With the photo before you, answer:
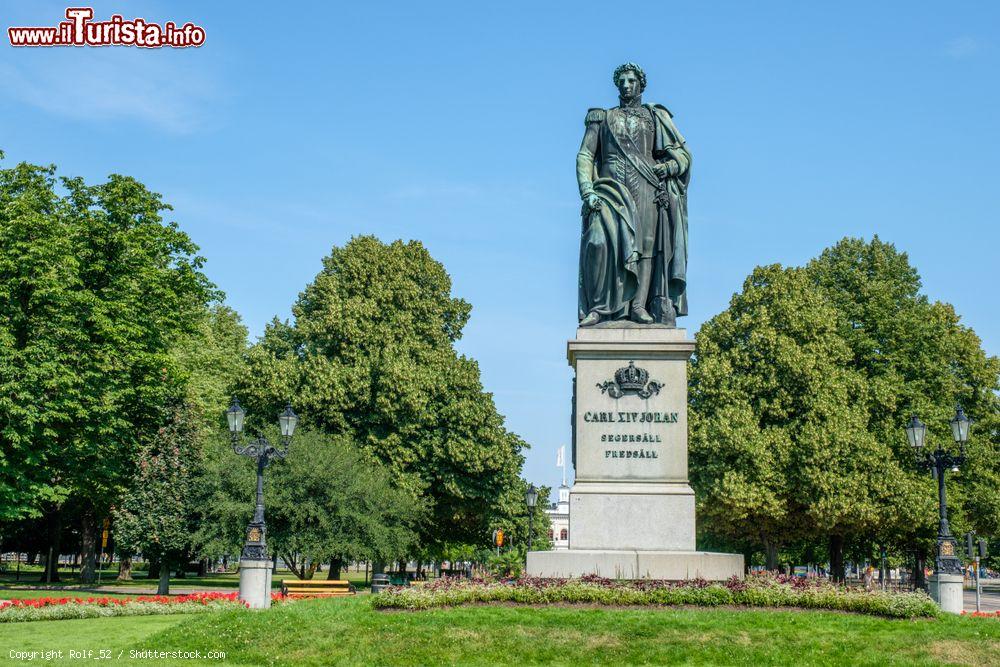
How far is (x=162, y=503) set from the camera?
113 feet

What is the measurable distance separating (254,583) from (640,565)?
10.3 m

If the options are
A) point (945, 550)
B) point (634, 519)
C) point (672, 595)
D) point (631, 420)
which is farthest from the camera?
point (945, 550)

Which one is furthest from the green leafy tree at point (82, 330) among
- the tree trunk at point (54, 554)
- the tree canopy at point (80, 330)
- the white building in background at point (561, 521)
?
the white building in background at point (561, 521)

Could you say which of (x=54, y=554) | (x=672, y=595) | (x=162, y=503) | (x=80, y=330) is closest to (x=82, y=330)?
(x=80, y=330)

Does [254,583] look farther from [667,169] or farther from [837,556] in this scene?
[837,556]

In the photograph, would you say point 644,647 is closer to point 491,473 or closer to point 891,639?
point 891,639

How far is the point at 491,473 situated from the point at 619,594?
2774 cm

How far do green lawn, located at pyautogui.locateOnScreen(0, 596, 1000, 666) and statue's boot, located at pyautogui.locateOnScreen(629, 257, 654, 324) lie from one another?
5.87 metres

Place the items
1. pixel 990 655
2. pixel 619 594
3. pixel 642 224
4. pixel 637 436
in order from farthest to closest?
pixel 642 224, pixel 637 436, pixel 619 594, pixel 990 655

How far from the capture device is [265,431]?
3703cm

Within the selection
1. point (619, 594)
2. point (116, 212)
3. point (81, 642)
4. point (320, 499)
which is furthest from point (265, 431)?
point (619, 594)

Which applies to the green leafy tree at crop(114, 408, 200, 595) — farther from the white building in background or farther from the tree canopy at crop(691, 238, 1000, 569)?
the white building in background

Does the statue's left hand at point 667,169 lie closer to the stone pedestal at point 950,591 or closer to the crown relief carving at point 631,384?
the crown relief carving at point 631,384

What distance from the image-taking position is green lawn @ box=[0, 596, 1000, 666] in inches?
499
